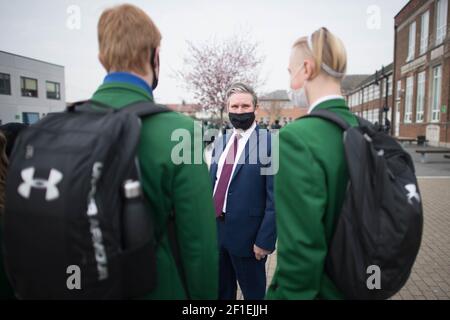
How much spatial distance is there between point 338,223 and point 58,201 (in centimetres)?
113

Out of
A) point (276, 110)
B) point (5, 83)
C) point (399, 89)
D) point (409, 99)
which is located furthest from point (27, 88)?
point (276, 110)

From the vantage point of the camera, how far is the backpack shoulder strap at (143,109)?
1238mm

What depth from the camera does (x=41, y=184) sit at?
1.10 meters

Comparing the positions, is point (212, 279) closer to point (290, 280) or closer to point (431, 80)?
point (290, 280)

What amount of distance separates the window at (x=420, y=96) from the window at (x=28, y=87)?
44.2m

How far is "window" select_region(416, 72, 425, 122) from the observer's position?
84.5 ft

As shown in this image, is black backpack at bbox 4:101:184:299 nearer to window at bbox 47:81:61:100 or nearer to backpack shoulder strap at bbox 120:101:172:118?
backpack shoulder strap at bbox 120:101:172:118

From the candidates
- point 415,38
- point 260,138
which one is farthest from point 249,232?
point 415,38

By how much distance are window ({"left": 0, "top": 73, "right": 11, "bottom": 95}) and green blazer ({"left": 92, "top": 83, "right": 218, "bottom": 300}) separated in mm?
44381

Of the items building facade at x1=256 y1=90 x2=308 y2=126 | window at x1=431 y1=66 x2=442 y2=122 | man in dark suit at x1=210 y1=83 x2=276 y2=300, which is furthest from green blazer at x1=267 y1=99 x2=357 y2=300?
building facade at x1=256 y1=90 x2=308 y2=126

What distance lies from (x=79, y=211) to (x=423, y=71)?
101 ft

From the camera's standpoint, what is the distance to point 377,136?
4.86 feet

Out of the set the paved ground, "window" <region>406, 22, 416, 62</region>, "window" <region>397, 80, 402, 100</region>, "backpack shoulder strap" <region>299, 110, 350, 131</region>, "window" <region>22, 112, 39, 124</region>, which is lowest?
the paved ground

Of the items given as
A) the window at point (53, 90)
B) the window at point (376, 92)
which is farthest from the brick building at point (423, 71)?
the window at point (53, 90)
